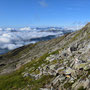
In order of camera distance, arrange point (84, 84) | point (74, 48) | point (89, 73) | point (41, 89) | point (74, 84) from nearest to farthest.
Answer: point (84, 84) → point (74, 84) → point (89, 73) → point (41, 89) → point (74, 48)

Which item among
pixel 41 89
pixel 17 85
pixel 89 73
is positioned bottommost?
pixel 17 85

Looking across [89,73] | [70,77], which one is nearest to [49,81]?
[70,77]

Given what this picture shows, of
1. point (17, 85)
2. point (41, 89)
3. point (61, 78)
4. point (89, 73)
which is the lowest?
point (17, 85)

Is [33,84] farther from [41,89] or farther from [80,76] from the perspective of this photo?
[80,76]

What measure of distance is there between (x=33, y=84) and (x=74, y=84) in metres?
13.3

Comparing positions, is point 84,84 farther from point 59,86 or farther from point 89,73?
point 59,86

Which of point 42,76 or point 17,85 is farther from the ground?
point 42,76

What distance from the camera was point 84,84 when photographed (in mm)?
24766

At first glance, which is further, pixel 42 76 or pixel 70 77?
pixel 42 76

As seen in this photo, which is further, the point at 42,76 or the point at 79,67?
the point at 42,76

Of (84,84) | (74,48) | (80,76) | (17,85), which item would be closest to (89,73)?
(80,76)

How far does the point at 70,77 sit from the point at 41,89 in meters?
7.90

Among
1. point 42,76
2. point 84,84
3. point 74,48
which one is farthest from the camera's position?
point 74,48

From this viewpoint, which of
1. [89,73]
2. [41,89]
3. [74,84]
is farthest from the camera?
[41,89]
